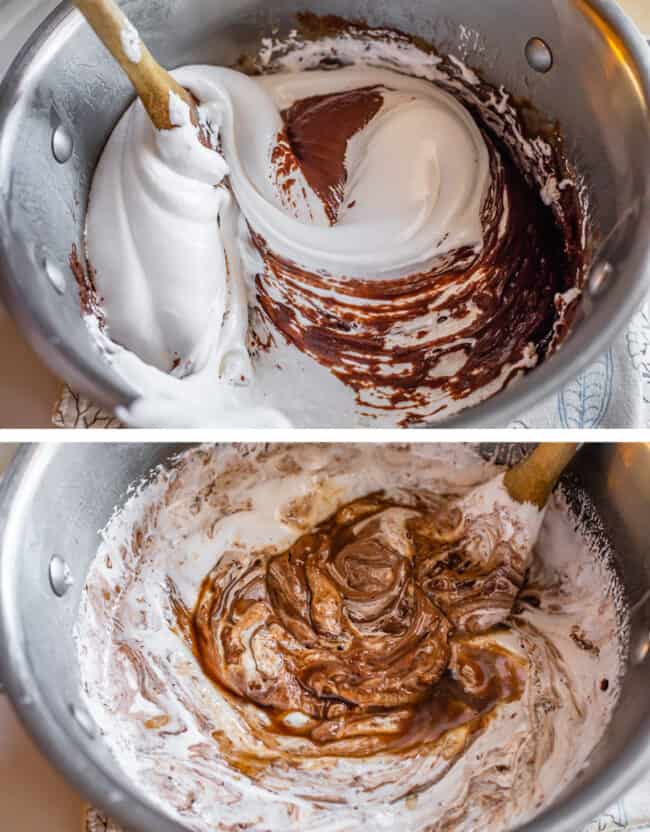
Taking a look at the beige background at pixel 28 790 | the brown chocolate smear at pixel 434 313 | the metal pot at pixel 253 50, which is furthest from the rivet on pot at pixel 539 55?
the beige background at pixel 28 790

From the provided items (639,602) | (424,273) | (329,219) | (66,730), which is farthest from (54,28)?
(639,602)

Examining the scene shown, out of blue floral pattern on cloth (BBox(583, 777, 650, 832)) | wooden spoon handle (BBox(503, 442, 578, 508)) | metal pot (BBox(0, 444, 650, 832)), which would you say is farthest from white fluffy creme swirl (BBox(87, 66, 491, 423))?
blue floral pattern on cloth (BBox(583, 777, 650, 832))

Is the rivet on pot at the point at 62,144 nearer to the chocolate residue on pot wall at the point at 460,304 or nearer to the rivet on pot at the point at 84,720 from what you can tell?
the chocolate residue on pot wall at the point at 460,304

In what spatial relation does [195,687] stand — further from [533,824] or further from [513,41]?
[513,41]

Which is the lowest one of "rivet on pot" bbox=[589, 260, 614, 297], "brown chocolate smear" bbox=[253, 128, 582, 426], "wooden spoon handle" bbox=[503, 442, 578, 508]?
"wooden spoon handle" bbox=[503, 442, 578, 508]

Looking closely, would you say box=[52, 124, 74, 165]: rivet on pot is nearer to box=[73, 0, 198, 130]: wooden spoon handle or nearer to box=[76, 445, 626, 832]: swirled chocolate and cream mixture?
box=[73, 0, 198, 130]: wooden spoon handle

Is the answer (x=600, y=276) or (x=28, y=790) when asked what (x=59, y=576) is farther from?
(x=600, y=276)

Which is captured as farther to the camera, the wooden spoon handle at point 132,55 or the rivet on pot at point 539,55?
the rivet on pot at point 539,55
